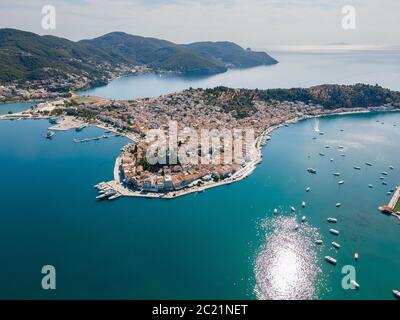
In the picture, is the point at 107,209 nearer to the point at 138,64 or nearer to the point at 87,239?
the point at 87,239

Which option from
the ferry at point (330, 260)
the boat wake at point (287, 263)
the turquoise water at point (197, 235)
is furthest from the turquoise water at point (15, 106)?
the ferry at point (330, 260)

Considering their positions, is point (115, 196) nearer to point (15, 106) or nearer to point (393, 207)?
point (393, 207)

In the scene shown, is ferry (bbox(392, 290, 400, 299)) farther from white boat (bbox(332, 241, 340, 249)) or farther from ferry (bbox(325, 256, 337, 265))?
white boat (bbox(332, 241, 340, 249))

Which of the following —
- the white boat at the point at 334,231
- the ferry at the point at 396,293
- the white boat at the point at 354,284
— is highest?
the white boat at the point at 334,231

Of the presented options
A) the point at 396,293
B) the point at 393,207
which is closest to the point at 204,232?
the point at 396,293

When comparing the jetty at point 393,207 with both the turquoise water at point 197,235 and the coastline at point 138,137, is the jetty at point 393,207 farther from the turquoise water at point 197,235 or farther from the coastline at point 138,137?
the coastline at point 138,137
